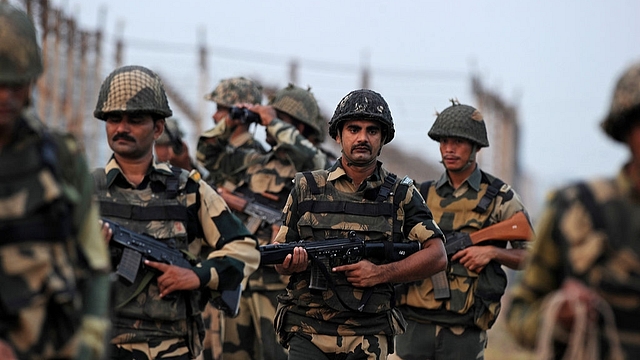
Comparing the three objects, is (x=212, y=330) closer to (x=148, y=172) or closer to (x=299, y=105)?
(x=299, y=105)

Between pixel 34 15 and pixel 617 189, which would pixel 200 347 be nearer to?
pixel 617 189

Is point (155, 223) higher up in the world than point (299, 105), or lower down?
lower down

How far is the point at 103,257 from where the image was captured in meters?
3.74

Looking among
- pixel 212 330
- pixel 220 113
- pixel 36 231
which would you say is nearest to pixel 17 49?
pixel 36 231

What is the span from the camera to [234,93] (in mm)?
10039

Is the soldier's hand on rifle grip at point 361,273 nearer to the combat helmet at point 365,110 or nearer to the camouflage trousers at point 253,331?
the combat helmet at point 365,110

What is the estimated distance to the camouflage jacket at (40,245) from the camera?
11.5 ft

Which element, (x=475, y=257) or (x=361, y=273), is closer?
(x=361, y=273)

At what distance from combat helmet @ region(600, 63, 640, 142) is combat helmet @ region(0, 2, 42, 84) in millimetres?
1963

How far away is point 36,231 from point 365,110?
310 cm

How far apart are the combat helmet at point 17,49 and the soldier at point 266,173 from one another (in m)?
5.11

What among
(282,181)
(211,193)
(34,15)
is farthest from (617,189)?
(34,15)

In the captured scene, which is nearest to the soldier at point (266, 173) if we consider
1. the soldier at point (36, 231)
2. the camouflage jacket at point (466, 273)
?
the camouflage jacket at point (466, 273)

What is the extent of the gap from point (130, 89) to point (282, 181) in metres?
3.62
